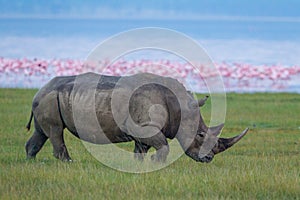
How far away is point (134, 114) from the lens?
12.2 meters

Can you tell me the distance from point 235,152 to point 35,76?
75.5 ft

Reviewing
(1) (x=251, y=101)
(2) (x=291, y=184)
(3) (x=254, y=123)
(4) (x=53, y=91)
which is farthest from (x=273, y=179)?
(1) (x=251, y=101)

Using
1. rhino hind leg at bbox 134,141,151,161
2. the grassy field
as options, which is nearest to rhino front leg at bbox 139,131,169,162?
the grassy field

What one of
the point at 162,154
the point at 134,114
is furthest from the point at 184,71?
the point at 162,154

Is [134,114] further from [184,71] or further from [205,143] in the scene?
[184,71]

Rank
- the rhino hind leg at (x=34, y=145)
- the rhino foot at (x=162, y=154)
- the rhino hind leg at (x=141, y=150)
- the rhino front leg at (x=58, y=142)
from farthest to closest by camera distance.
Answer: the rhino hind leg at (x=34, y=145)
the rhino front leg at (x=58, y=142)
the rhino hind leg at (x=141, y=150)
the rhino foot at (x=162, y=154)

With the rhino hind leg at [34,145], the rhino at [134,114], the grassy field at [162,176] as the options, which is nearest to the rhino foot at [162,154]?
the rhino at [134,114]

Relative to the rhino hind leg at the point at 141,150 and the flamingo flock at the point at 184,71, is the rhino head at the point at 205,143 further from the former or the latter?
the flamingo flock at the point at 184,71

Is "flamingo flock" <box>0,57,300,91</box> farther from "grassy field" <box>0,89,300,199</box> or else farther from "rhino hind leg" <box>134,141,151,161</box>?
"rhino hind leg" <box>134,141,151,161</box>

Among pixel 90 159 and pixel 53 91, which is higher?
pixel 53 91

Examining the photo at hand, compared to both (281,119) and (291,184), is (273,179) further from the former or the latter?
(281,119)

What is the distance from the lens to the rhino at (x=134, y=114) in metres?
12.1

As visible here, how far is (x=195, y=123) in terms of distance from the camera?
40.3 feet

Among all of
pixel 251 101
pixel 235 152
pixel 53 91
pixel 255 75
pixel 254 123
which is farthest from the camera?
pixel 255 75
